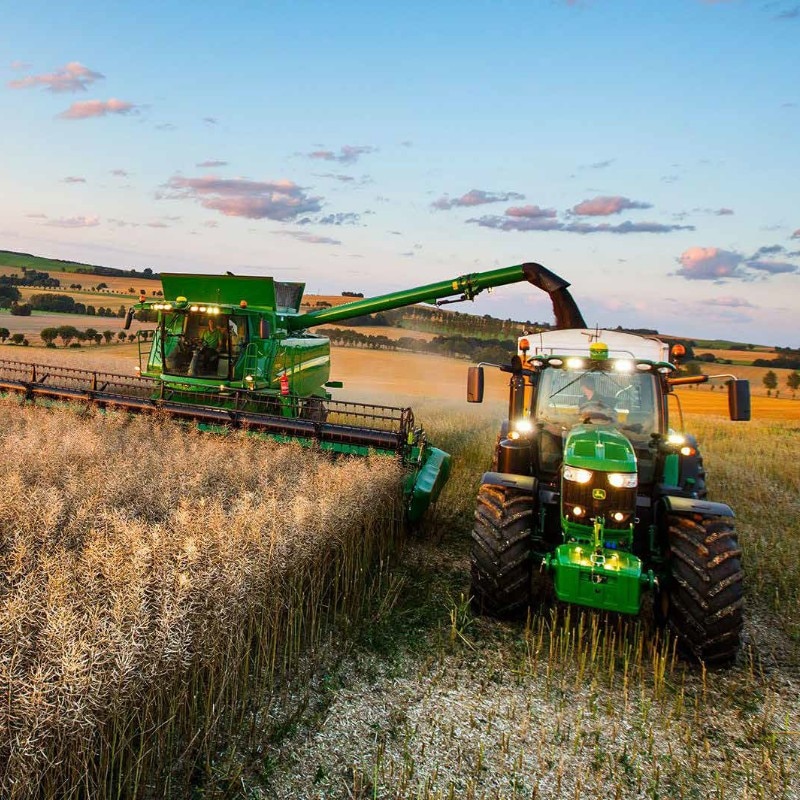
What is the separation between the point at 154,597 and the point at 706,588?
309 centimetres

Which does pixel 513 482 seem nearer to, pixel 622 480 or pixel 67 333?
pixel 622 480

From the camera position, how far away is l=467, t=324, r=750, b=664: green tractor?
387cm

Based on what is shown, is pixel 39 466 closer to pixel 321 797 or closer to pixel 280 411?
pixel 280 411

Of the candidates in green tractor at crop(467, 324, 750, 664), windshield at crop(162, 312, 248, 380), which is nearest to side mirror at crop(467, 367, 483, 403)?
green tractor at crop(467, 324, 750, 664)

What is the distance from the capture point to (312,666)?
362 cm

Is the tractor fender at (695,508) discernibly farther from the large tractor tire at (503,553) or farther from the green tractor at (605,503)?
the large tractor tire at (503,553)

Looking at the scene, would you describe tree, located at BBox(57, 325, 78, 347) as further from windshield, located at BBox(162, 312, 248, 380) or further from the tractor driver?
the tractor driver

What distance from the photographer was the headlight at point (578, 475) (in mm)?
3998

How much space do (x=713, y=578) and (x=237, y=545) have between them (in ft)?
9.16

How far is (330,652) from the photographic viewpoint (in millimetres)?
3822

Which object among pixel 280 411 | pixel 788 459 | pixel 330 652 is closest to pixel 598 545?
pixel 330 652

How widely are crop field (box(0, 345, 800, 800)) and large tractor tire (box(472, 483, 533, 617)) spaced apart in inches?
9.1

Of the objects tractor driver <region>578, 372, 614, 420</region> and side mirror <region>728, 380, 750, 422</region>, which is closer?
side mirror <region>728, 380, 750, 422</region>

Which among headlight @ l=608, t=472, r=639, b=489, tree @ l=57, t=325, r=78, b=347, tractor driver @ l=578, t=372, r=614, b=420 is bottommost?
headlight @ l=608, t=472, r=639, b=489
